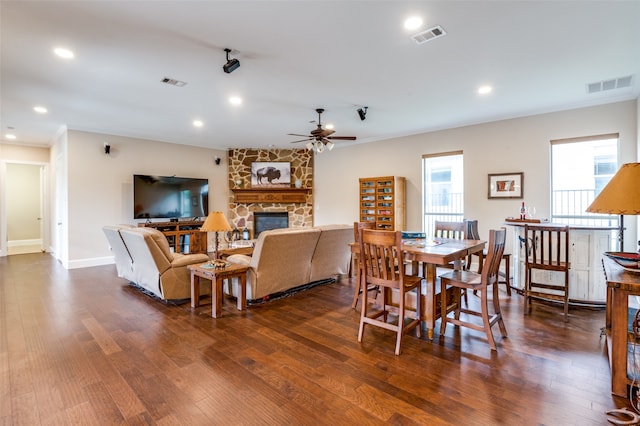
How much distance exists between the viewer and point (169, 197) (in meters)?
7.21

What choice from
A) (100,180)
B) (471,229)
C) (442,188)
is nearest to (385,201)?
(442,188)

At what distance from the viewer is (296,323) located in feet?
10.8

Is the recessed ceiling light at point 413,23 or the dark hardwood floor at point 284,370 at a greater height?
the recessed ceiling light at point 413,23

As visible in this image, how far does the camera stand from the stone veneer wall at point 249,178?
8648 millimetres

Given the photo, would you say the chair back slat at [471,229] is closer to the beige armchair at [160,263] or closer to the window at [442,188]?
the window at [442,188]

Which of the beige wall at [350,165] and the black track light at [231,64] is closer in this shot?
the black track light at [231,64]

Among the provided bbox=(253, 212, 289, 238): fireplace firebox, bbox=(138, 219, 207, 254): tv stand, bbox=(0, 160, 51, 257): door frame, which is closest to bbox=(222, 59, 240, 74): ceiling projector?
bbox=(138, 219, 207, 254): tv stand

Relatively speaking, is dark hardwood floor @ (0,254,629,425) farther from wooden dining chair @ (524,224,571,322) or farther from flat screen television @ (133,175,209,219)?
flat screen television @ (133,175,209,219)

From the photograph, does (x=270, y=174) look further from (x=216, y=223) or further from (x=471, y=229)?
(x=471, y=229)

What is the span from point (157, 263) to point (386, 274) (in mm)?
2806

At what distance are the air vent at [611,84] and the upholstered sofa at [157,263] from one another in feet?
18.8

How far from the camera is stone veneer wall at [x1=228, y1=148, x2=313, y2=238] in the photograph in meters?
8.65

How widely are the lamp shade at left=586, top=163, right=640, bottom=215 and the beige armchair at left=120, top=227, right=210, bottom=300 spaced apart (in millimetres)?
4189

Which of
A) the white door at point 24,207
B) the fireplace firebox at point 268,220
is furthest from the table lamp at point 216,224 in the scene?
the white door at point 24,207
